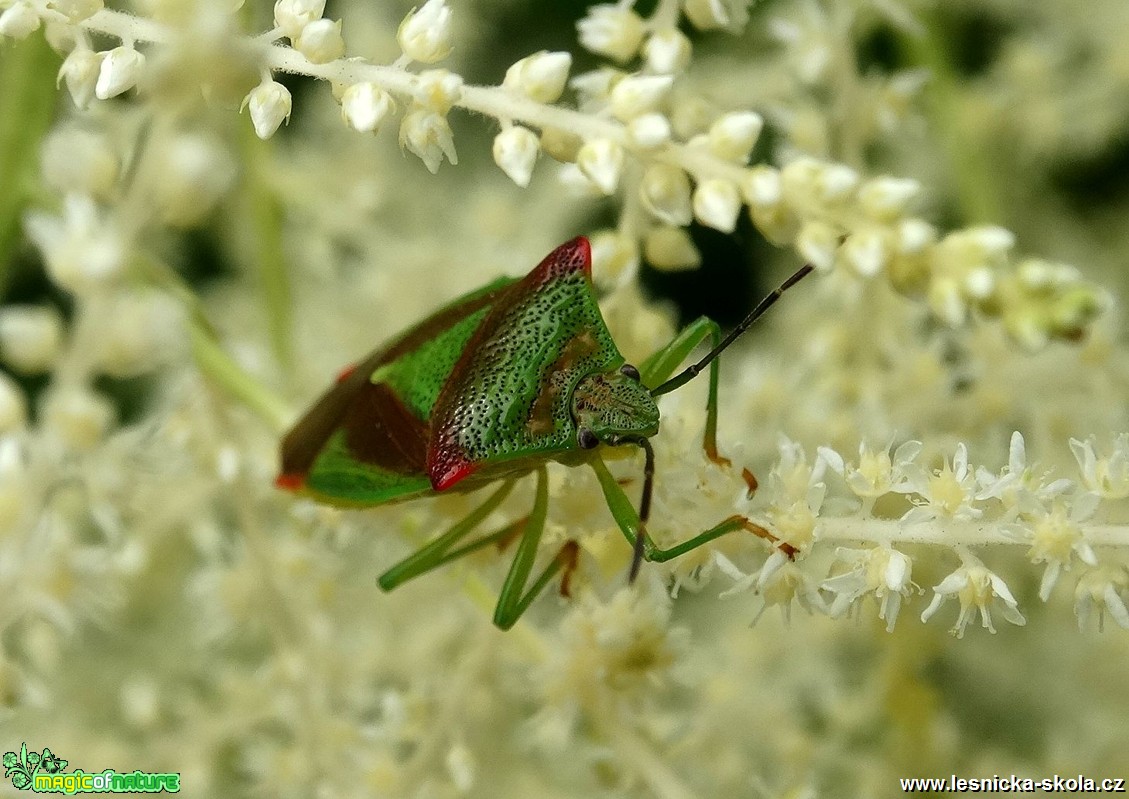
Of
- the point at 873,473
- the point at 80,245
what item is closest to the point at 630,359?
the point at 873,473

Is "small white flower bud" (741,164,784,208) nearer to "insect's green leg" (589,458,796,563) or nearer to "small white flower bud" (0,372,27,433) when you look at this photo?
"insect's green leg" (589,458,796,563)

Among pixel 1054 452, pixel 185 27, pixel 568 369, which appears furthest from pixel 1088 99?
pixel 185 27

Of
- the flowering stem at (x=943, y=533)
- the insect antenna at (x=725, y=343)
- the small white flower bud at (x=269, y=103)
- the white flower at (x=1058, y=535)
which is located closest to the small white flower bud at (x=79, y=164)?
the small white flower bud at (x=269, y=103)

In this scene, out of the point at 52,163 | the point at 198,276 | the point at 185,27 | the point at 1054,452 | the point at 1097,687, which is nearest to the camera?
the point at 185,27

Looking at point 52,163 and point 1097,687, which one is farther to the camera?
point 1097,687

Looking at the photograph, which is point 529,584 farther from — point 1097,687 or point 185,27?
point 1097,687

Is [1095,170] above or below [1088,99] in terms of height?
below

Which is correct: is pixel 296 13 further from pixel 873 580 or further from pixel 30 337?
pixel 873 580

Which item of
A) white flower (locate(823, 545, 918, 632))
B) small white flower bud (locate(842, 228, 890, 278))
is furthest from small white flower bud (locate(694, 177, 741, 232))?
white flower (locate(823, 545, 918, 632))
